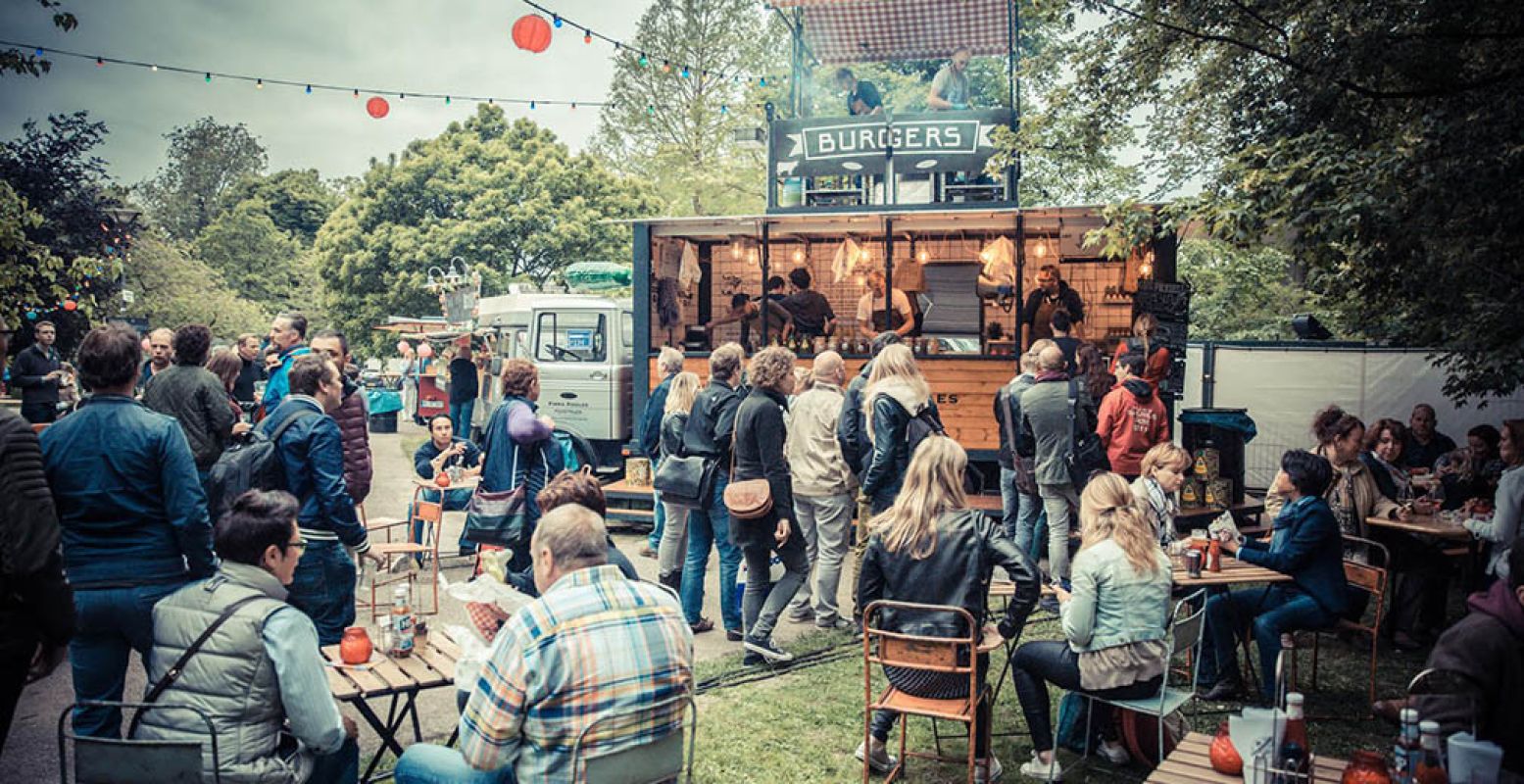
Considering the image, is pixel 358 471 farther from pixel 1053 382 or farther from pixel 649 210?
pixel 649 210

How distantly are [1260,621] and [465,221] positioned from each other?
79.6 feet

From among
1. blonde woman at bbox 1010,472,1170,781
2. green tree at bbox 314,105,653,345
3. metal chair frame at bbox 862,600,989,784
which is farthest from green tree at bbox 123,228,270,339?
blonde woman at bbox 1010,472,1170,781

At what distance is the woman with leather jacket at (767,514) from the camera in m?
5.32

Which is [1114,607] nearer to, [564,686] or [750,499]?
[750,499]

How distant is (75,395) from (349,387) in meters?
Result: 8.16

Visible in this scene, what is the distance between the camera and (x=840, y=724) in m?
4.59

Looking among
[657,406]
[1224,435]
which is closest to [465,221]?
[657,406]

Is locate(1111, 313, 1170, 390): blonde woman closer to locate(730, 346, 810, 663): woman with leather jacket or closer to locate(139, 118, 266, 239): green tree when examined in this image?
locate(730, 346, 810, 663): woman with leather jacket

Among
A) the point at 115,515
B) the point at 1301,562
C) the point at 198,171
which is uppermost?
the point at 198,171

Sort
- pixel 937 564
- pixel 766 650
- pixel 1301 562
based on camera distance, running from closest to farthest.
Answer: pixel 937 564 < pixel 1301 562 < pixel 766 650

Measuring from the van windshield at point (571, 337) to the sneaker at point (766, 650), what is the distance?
6.15m

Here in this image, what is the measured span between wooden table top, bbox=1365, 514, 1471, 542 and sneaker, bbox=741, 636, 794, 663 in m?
3.88

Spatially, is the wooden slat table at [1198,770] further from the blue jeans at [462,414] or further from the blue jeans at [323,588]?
the blue jeans at [462,414]

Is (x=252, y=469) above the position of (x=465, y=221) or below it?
below
